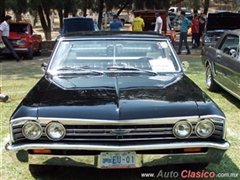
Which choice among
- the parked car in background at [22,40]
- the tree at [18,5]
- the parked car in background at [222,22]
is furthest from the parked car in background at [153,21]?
the tree at [18,5]

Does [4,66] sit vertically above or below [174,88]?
below

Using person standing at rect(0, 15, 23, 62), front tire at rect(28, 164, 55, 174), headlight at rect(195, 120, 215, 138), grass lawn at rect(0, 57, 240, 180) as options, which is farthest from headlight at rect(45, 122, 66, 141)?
person standing at rect(0, 15, 23, 62)

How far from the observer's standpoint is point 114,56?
4516mm

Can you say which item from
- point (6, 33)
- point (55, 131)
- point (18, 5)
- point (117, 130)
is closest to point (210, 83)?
point (117, 130)

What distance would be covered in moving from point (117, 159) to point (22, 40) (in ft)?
39.0

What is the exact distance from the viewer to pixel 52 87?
3.83 m

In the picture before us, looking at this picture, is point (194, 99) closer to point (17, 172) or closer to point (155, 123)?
point (155, 123)

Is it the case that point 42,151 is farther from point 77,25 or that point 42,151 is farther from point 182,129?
point 77,25

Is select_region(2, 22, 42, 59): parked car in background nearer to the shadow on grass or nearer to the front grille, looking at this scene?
the shadow on grass

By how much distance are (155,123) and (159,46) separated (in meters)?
1.87

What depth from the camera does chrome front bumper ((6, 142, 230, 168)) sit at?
306 cm

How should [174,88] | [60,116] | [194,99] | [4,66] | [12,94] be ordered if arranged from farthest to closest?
[4,66], [12,94], [174,88], [194,99], [60,116]

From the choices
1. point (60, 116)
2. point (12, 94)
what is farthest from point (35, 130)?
point (12, 94)

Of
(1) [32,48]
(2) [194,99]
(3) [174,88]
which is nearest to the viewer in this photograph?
(2) [194,99]
